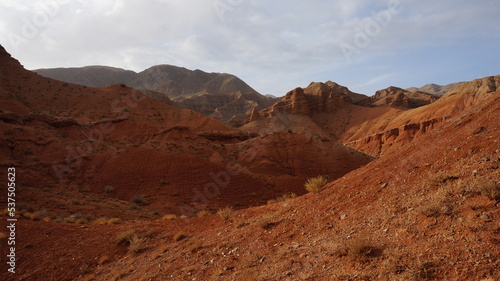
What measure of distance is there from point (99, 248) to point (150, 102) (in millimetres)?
51873

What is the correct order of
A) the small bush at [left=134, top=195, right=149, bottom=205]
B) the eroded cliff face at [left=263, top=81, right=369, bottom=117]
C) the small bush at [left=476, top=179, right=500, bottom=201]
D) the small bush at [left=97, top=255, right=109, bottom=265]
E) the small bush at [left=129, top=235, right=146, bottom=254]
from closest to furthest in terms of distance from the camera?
the small bush at [left=476, top=179, right=500, bottom=201] → the small bush at [left=97, top=255, right=109, bottom=265] → the small bush at [left=129, top=235, right=146, bottom=254] → the small bush at [left=134, top=195, right=149, bottom=205] → the eroded cliff face at [left=263, top=81, right=369, bottom=117]

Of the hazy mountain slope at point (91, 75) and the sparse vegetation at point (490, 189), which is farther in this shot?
the hazy mountain slope at point (91, 75)

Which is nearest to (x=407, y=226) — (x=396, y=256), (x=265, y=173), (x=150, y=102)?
(x=396, y=256)

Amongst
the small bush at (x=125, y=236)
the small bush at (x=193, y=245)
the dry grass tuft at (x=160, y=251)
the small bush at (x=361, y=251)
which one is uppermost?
the small bush at (x=361, y=251)

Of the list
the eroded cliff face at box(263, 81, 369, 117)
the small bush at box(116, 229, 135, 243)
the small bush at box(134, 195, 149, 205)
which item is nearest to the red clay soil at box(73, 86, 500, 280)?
the small bush at box(116, 229, 135, 243)

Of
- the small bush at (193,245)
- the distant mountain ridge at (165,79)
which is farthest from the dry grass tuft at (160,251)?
the distant mountain ridge at (165,79)

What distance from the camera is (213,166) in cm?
2653

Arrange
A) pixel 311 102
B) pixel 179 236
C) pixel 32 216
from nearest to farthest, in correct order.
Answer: pixel 179 236
pixel 32 216
pixel 311 102

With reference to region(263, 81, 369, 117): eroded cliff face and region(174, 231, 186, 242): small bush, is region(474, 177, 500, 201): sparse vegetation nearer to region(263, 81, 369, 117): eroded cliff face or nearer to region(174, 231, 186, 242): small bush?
region(174, 231, 186, 242): small bush

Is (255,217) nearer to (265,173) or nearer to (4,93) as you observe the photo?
(265,173)

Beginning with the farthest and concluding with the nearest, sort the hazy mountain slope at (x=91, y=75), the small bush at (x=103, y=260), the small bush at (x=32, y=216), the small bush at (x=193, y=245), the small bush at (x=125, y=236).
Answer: the hazy mountain slope at (x=91, y=75) → the small bush at (x=32, y=216) → the small bush at (x=125, y=236) → the small bush at (x=103, y=260) → the small bush at (x=193, y=245)

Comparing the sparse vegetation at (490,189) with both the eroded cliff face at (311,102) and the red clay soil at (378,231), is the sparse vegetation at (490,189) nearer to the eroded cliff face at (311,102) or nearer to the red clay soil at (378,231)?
the red clay soil at (378,231)

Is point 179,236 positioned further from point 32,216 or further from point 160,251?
point 32,216

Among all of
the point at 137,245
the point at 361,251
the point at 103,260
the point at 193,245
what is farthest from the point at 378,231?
the point at 103,260
